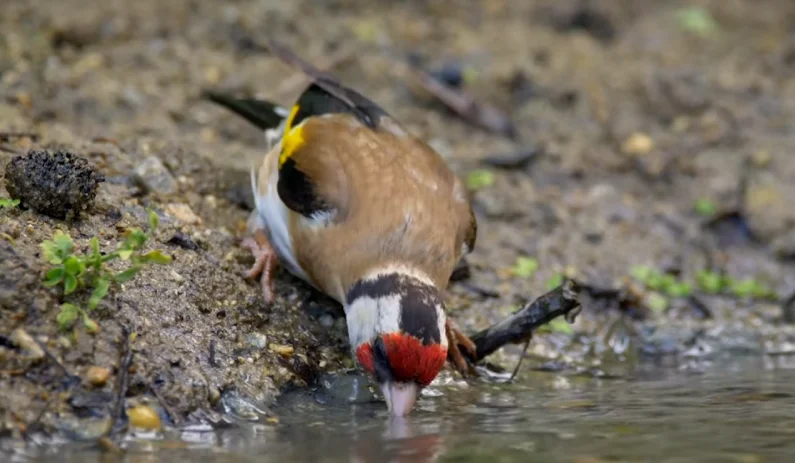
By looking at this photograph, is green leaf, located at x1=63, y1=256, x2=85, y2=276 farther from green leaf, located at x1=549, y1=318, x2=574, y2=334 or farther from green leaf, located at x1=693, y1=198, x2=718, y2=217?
green leaf, located at x1=693, y1=198, x2=718, y2=217

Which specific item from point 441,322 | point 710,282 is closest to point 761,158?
point 710,282

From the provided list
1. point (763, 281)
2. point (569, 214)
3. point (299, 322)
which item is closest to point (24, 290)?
point (299, 322)

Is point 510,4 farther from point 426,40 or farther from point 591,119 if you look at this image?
point 591,119

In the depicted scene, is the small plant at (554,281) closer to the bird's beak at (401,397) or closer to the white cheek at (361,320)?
the white cheek at (361,320)

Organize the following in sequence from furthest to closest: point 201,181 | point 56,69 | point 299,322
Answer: point 56,69, point 201,181, point 299,322

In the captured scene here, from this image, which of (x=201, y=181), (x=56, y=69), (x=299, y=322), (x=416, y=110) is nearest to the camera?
(x=299, y=322)

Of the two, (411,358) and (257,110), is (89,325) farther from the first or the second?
(257,110)

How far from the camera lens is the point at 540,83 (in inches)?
341

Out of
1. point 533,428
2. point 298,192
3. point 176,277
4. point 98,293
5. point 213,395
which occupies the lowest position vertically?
point 533,428

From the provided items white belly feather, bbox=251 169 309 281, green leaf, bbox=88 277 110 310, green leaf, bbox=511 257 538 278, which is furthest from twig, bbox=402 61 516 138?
green leaf, bbox=88 277 110 310

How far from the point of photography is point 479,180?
24.1ft

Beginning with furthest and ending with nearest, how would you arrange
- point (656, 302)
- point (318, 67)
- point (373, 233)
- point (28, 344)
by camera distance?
point (318, 67) < point (656, 302) < point (373, 233) < point (28, 344)

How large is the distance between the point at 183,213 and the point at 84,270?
1381 millimetres

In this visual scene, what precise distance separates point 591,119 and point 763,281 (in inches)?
74.1
